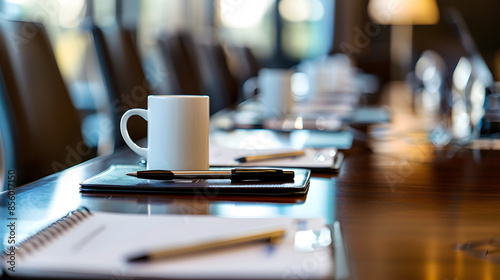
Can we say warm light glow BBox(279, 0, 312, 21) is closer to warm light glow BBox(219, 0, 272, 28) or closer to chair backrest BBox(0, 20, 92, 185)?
warm light glow BBox(219, 0, 272, 28)

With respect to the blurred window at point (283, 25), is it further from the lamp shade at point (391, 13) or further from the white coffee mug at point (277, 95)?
the white coffee mug at point (277, 95)

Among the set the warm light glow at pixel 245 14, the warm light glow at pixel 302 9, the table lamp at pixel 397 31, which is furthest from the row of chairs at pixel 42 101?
the warm light glow at pixel 302 9

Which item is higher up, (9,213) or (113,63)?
(113,63)

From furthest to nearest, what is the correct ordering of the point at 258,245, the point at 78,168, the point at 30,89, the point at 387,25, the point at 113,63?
the point at 387,25 < the point at 113,63 < the point at 30,89 < the point at 78,168 < the point at 258,245

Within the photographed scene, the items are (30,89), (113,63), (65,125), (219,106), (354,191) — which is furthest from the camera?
(219,106)

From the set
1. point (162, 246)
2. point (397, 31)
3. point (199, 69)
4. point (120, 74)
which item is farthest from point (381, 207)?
point (397, 31)

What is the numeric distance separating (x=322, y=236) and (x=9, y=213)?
276 mm

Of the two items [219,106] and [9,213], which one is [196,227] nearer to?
[9,213]

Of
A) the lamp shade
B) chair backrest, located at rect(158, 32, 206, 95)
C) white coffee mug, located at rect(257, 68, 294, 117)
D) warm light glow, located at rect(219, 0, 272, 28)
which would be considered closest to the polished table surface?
white coffee mug, located at rect(257, 68, 294, 117)

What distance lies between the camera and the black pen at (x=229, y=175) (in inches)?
26.2

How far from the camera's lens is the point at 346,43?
629 centimetres

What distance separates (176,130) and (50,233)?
0.83ft

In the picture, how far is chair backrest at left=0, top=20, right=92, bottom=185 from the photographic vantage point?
1.01 metres

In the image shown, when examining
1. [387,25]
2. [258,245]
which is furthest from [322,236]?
[387,25]
